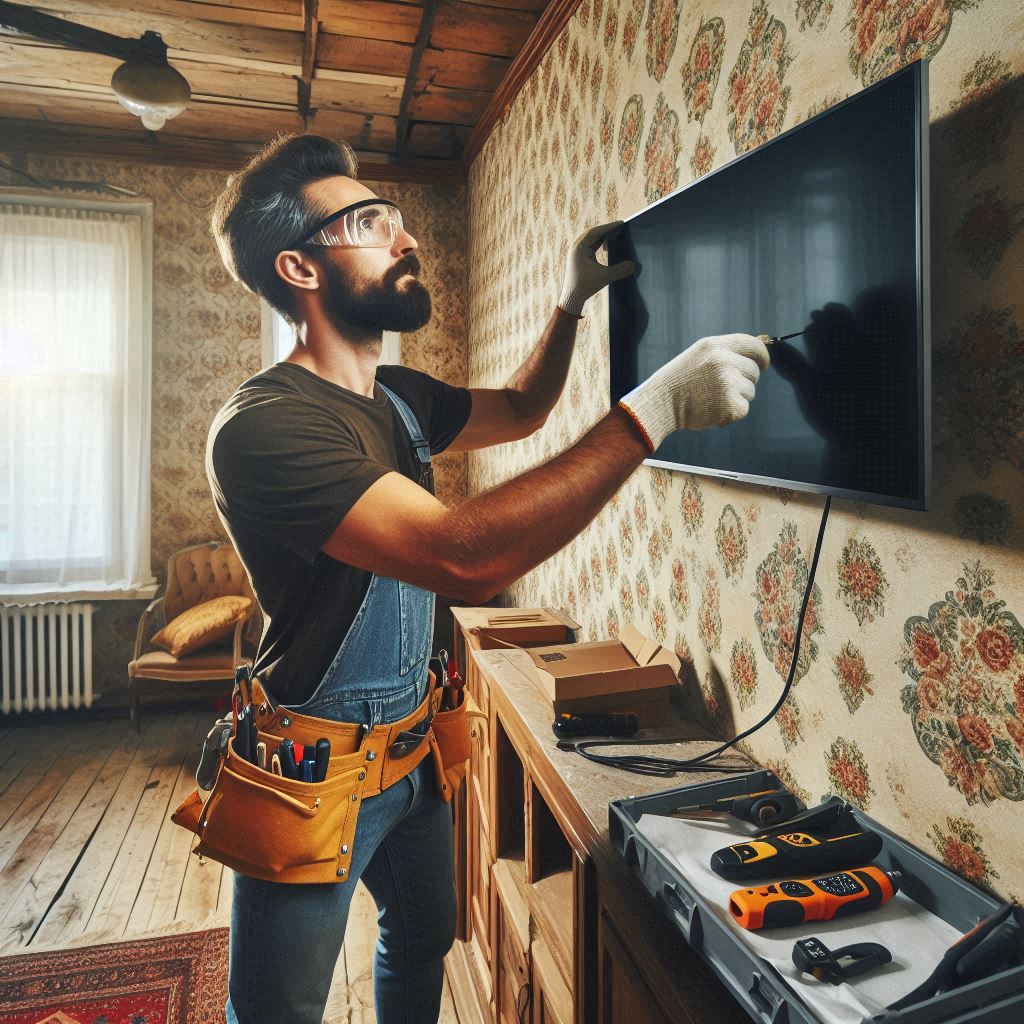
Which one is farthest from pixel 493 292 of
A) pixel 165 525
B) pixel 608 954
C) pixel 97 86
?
pixel 608 954

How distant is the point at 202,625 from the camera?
369cm

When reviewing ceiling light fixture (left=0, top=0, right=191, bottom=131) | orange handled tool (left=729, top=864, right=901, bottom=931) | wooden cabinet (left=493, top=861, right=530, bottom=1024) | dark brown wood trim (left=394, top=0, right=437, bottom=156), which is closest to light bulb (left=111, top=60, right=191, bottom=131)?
ceiling light fixture (left=0, top=0, right=191, bottom=131)

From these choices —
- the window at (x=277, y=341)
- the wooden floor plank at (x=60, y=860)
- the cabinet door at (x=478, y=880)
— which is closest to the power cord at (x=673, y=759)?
the cabinet door at (x=478, y=880)

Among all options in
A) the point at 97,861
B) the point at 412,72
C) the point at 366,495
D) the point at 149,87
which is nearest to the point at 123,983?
the point at 97,861

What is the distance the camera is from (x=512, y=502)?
102 centimetres

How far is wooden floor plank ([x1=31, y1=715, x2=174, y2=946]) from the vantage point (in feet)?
7.59

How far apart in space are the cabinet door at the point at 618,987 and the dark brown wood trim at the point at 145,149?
12.8 ft

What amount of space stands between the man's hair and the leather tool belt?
73 cm

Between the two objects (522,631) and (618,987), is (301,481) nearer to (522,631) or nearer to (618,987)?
(618,987)

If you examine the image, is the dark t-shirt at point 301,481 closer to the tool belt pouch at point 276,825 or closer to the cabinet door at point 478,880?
the tool belt pouch at point 276,825

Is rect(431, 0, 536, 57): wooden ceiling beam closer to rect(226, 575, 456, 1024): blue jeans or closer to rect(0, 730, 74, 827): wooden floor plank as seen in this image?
rect(226, 575, 456, 1024): blue jeans

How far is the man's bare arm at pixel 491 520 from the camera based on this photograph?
1.02 meters

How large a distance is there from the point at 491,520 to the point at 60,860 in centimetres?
253

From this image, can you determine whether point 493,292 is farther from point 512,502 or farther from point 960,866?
point 960,866
